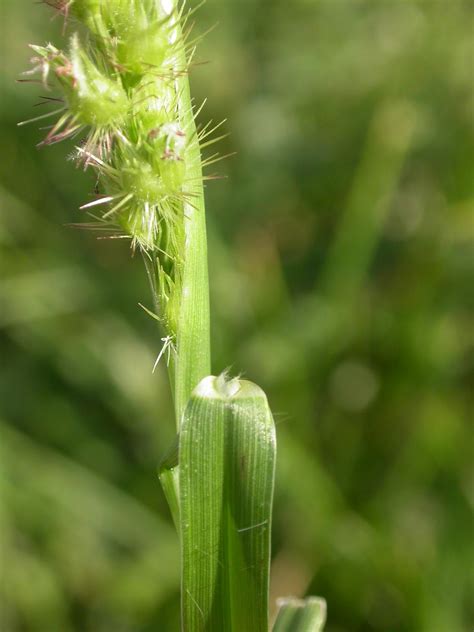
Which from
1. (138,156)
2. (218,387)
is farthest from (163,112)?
(218,387)

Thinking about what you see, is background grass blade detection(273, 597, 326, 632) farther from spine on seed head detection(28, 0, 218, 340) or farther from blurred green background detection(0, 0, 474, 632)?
blurred green background detection(0, 0, 474, 632)

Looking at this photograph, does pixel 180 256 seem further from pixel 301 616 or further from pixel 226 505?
pixel 301 616

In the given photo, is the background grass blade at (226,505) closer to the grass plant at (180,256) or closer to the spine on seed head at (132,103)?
the grass plant at (180,256)

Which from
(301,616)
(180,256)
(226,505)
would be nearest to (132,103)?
(180,256)

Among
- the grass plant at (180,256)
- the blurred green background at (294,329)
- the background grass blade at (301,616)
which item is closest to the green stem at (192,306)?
the grass plant at (180,256)

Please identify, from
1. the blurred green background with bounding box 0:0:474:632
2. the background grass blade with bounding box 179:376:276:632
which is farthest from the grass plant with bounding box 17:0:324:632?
the blurred green background with bounding box 0:0:474:632
